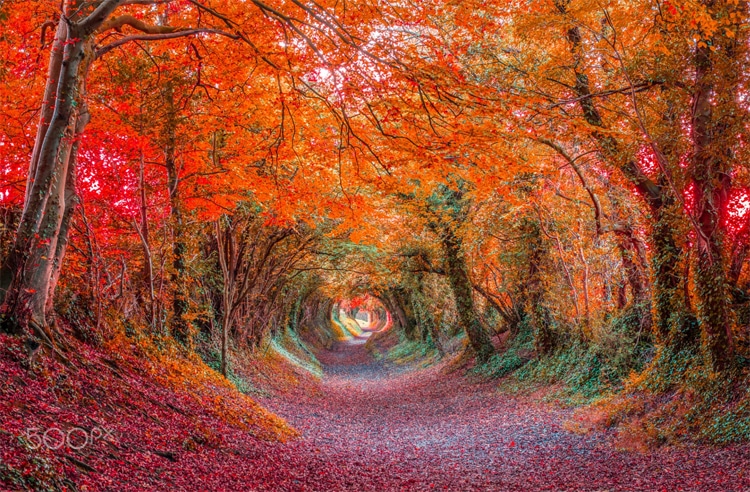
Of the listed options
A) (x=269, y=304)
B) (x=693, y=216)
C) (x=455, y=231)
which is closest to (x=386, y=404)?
(x=455, y=231)

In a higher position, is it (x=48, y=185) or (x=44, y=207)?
(x=48, y=185)

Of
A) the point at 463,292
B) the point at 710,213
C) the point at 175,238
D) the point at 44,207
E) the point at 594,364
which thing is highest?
the point at 175,238

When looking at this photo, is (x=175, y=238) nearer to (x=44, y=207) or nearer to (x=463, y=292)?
(x=44, y=207)

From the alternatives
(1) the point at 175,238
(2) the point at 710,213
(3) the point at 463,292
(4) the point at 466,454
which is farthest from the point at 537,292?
(1) the point at 175,238

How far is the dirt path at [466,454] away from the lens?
741 cm

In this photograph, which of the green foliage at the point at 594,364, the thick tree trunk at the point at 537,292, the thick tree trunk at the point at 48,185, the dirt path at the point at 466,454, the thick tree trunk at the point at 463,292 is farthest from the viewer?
the thick tree trunk at the point at 463,292

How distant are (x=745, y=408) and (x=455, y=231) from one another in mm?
10832

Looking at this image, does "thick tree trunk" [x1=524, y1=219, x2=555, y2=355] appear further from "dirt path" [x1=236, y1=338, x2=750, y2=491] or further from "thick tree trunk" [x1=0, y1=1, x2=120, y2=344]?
"thick tree trunk" [x1=0, y1=1, x2=120, y2=344]

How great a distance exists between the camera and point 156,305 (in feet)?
39.2

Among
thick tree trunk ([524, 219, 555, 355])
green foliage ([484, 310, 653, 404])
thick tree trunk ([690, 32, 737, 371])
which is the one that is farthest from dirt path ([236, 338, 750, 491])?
thick tree trunk ([524, 219, 555, 355])

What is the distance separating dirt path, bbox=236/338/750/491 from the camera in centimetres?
741

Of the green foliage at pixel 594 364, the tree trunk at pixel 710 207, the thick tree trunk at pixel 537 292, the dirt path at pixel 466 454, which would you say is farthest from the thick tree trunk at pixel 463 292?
the tree trunk at pixel 710 207

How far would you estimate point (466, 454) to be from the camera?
1053 cm

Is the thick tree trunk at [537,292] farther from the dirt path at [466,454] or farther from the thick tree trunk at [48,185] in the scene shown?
the thick tree trunk at [48,185]
